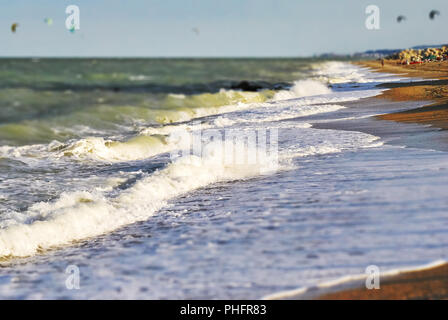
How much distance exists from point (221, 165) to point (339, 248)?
16.2 ft

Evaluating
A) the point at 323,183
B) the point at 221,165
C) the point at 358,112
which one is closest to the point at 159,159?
the point at 221,165

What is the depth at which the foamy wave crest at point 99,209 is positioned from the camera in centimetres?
602

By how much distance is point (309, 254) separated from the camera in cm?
461

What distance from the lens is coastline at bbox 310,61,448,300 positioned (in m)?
3.74

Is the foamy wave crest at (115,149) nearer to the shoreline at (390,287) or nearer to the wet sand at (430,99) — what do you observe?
the wet sand at (430,99)

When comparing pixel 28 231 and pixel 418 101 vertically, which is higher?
pixel 418 101

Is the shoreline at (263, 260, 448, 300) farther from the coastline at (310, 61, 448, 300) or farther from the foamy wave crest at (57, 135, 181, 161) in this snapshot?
the foamy wave crest at (57, 135, 181, 161)

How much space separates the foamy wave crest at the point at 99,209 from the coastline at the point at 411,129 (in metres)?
3.26

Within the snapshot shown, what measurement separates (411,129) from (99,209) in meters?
7.71

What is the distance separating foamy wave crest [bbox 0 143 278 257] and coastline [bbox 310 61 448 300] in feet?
10.7

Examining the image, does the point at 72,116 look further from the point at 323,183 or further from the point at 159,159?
the point at 323,183

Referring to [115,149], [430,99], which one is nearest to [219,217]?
[115,149]

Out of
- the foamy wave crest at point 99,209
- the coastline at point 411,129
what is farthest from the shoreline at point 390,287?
the foamy wave crest at point 99,209

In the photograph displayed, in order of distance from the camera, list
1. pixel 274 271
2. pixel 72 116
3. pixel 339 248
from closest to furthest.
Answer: pixel 274 271 < pixel 339 248 < pixel 72 116
